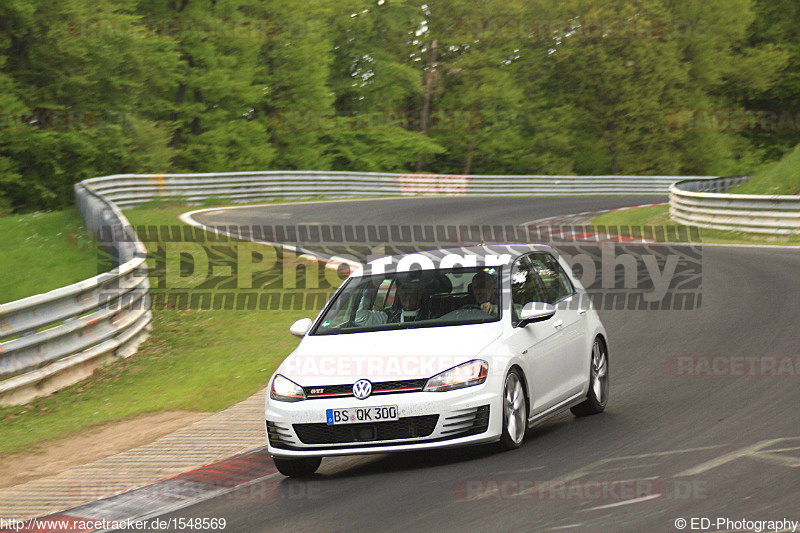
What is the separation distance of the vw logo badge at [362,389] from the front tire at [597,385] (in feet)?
8.56

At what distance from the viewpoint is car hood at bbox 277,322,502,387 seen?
739 centimetres

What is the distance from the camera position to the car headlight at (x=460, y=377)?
7324 mm

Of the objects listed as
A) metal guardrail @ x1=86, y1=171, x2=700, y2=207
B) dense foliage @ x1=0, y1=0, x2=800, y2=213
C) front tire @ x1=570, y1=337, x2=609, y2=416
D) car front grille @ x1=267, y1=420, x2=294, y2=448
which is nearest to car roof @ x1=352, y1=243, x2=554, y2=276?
front tire @ x1=570, y1=337, x2=609, y2=416

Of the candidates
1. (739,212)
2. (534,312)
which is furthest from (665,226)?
(534,312)

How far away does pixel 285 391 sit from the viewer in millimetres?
7609

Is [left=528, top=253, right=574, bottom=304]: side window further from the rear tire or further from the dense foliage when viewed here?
the dense foliage

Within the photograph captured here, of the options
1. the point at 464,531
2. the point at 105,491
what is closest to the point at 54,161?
the point at 105,491

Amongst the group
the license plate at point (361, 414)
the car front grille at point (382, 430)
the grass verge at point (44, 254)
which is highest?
the license plate at point (361, 414)

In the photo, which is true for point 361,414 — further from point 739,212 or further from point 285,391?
point 739,212

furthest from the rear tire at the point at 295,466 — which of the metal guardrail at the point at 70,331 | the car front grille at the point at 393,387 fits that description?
the metal guardrail at the point at 70,331

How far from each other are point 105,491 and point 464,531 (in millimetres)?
3079

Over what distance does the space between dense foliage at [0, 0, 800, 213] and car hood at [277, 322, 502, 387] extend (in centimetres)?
3182

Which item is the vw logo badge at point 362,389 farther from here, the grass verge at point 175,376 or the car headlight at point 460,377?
the grass verge at point 175,376

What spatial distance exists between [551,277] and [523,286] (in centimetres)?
78
